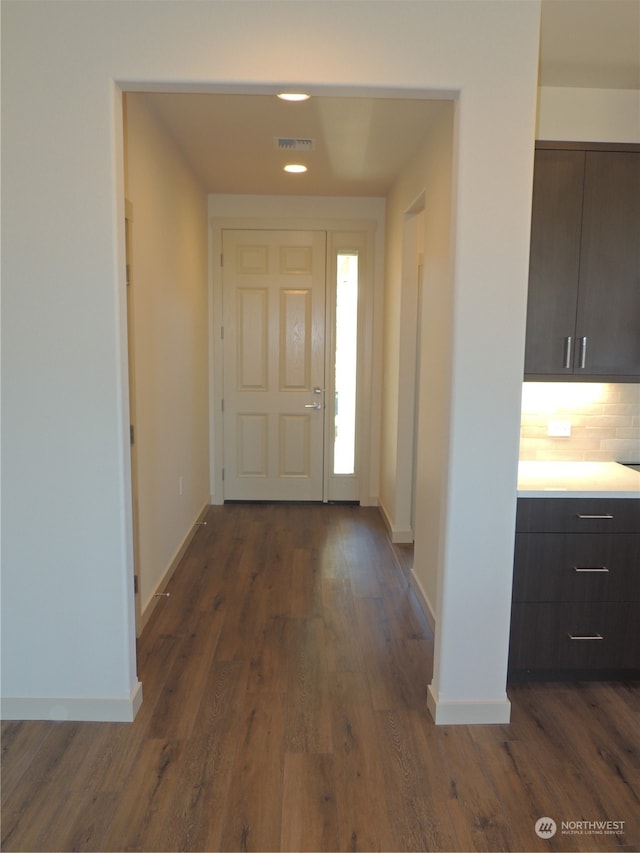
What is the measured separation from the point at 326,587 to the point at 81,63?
2925 millimetres

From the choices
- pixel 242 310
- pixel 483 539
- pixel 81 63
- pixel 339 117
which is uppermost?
pixel 339 117

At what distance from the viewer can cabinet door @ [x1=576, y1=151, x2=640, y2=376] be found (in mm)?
2773

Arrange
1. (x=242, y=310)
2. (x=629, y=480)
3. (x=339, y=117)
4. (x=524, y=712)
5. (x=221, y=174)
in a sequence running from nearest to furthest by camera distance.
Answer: (x=524, y=712)
(x=629, y=480)
(x=339, y=117)
(x=221, y=174)
(x=242, y=310)

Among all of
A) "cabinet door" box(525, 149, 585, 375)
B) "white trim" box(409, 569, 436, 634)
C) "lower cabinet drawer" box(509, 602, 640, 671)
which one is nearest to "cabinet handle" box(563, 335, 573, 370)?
"cabinet door" box(525, 149, 585, 375)

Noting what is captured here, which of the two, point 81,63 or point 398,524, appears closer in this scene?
point 81,63

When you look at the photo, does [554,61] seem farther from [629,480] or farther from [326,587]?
[326,587]

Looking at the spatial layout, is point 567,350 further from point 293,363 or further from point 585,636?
point 293,363

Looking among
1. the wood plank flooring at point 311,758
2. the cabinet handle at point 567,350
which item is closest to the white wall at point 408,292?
the cabinet handle at point 567,350

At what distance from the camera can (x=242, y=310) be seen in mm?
5512

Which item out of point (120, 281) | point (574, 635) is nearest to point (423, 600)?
point (574, 635)

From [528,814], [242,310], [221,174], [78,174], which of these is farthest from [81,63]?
[242,310]

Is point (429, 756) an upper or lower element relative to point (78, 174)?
lower

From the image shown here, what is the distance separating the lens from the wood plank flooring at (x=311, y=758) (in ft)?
6.57

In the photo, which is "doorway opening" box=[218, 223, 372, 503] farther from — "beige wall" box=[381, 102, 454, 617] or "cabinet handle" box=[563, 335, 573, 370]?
"cabinet handle" box=[563, 335, 573, 370]
